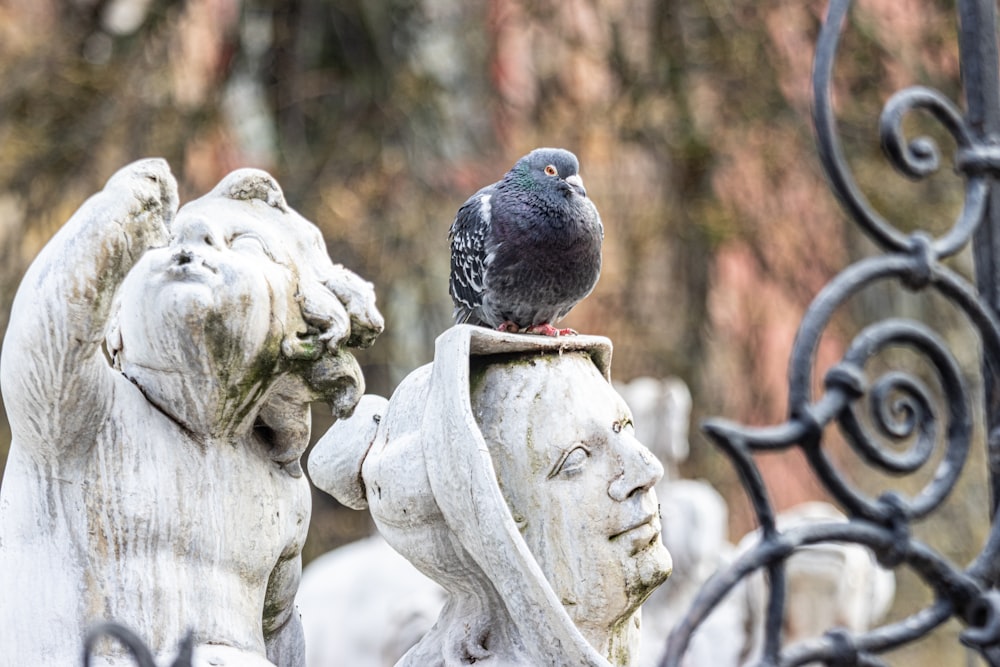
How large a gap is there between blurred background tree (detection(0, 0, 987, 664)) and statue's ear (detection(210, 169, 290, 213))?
3.64m

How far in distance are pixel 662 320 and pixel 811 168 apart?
0.95 meters

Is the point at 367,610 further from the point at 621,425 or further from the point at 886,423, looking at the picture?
the point at 886,423

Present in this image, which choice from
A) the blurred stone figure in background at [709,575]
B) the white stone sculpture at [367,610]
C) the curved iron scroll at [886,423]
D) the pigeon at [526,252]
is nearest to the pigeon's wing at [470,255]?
the pigeon at [526,252]

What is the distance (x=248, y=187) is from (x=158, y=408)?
28 centimetres

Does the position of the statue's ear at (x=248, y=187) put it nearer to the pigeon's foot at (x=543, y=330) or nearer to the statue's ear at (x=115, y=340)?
the statue's ear at (x=115, y=340)

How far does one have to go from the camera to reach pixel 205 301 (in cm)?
154

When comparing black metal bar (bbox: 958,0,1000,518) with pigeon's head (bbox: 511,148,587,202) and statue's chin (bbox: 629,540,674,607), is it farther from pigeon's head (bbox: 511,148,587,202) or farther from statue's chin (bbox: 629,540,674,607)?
pigeon's head (bbox: 511,148,587,202)

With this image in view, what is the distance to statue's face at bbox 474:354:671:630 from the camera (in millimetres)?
1658

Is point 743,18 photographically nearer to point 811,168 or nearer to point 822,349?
point 811,168

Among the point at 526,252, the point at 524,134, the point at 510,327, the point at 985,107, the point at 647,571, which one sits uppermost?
the point at 524,134

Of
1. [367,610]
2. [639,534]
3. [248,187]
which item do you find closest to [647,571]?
[639,534]

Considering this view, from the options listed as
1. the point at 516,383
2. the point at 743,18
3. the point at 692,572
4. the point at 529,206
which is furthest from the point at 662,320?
the point at 516,383

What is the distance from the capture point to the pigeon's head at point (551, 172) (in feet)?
7.34

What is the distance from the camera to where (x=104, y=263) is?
1499 mm
